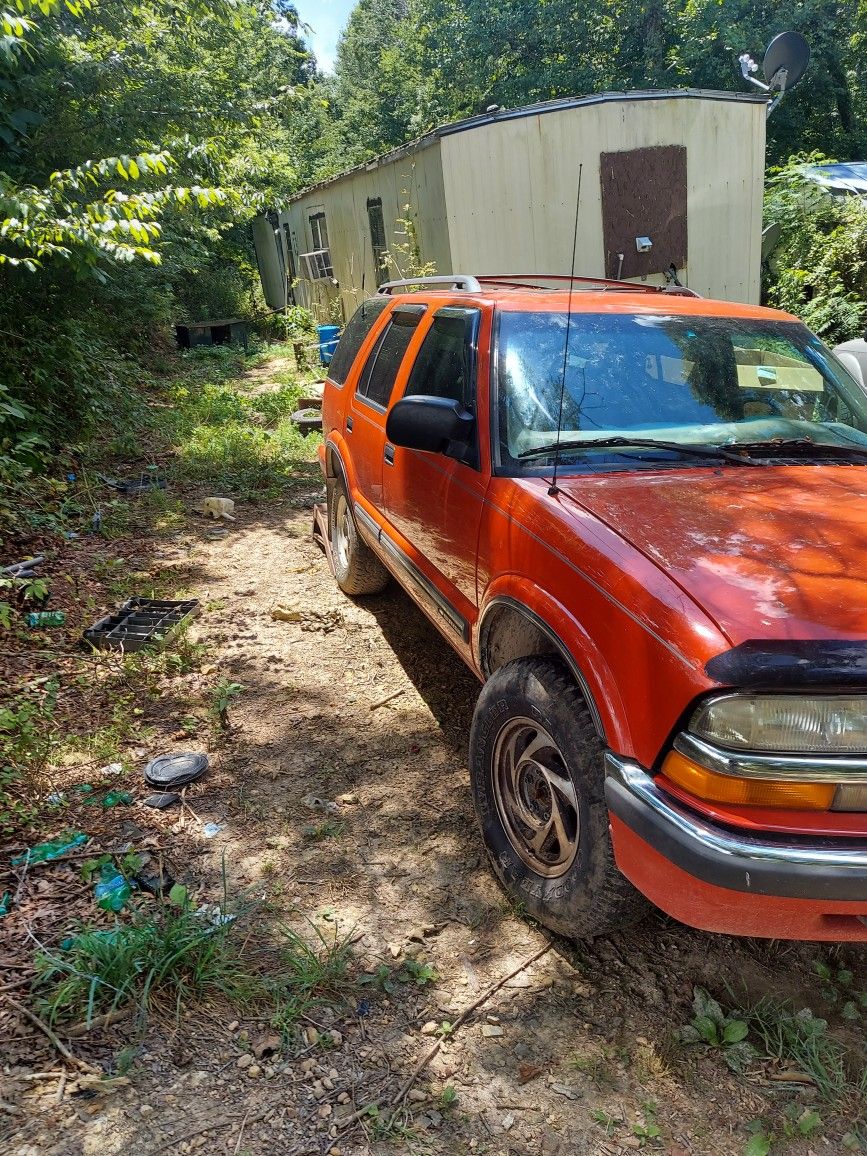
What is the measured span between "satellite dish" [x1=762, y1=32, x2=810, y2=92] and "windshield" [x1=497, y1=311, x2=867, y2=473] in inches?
364

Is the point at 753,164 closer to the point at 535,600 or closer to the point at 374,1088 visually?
the point at 535,600

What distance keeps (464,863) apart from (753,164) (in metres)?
11.2

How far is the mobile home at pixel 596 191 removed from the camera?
952 cm

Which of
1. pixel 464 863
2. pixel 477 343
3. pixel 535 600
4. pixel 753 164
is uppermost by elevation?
pixel 753 164

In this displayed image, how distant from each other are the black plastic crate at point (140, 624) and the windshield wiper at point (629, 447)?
9.27 feet

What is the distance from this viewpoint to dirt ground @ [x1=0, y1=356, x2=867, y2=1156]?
6.66 ft

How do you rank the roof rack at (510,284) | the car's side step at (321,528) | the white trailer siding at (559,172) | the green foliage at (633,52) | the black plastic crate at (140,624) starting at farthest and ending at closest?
the green foliage at (633,52) < the white trailer siding at (559,172) < the car's side step at (321,528) < the black plastic crate at (140,624) < the roof rack at (510,284)

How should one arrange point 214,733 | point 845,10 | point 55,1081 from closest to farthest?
point 55,1081, point 214,733, point 845,10

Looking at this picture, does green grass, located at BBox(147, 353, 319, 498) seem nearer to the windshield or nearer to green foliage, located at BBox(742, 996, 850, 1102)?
the windshield

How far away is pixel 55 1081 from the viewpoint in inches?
84.5

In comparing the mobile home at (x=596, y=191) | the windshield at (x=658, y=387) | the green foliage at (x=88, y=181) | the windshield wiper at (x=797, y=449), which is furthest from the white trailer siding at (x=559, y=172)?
the windshield wiper at (x=797, y=449)

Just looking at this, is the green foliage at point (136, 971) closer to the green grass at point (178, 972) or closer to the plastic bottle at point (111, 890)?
the green grass at point (178, 972)

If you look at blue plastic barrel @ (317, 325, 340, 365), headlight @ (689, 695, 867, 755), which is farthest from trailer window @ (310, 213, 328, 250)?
headlight @ (689, 695, 867, 755)

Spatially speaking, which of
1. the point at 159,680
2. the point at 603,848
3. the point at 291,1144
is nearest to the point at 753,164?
the point at 159,680
